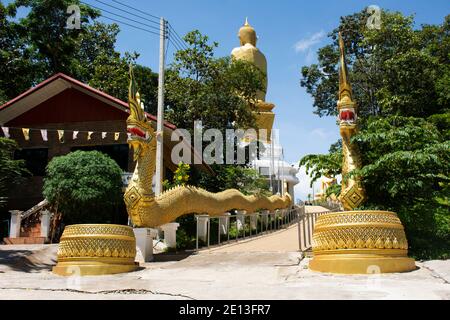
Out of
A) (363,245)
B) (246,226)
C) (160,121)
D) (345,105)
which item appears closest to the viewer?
(363,245)

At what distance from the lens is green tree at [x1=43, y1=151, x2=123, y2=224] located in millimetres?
15307

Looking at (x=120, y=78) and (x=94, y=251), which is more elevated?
(x=120, y=78)

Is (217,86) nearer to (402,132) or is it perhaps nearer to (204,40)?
(204,40)

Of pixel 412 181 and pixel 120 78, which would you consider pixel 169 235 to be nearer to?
pixel 412 181

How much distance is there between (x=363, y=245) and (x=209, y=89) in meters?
16.5

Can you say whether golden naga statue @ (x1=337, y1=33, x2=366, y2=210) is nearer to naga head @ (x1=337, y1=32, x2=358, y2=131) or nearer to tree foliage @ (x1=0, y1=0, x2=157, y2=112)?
naga head @ (x1=337, y1=32, x2=358, y2=131)

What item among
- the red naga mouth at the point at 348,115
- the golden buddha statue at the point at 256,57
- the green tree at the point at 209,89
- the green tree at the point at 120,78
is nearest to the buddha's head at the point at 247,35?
the golden buddha statue at the point at 256,57

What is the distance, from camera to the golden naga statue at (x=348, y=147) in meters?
10.1

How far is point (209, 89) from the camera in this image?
76.6 feet

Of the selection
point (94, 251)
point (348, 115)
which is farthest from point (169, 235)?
point (348, 115)

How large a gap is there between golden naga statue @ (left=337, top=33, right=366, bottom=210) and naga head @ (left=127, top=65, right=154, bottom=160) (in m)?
4.63

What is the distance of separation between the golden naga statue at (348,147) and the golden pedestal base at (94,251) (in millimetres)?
4647

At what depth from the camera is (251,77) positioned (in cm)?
2445
